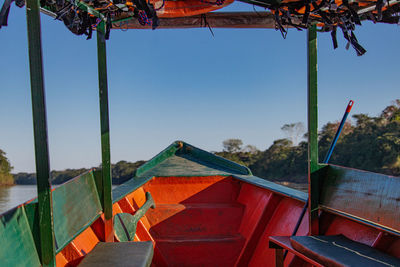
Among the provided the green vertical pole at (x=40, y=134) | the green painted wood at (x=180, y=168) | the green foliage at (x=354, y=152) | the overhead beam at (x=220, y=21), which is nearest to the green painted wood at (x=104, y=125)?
the overhead beam at (x=220, y=21)

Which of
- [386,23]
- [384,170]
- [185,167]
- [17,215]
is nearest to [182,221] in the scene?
[185,167]

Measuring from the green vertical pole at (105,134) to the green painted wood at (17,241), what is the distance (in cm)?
99

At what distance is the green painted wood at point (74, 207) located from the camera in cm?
157

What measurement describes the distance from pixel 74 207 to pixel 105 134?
0.72 metres

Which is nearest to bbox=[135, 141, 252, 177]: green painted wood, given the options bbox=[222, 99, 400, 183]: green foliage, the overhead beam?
the overhead beam

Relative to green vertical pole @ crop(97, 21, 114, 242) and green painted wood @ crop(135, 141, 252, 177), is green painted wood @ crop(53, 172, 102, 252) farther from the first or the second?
green painted wood @ crop(135, 141, 252, 177)

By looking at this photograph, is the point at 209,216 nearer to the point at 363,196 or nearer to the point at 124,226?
the point at 124,226

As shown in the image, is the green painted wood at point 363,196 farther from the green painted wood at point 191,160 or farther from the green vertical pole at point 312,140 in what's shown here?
the green painted wood at point 191,160

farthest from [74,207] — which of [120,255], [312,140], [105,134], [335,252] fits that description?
[312,140]

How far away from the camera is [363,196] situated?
6.15 feet

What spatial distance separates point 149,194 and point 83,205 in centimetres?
164

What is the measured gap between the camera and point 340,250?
1.66 meters

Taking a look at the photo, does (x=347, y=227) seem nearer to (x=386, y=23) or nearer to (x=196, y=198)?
(x=386, y=23)

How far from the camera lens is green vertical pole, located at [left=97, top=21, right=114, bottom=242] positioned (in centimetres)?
234
